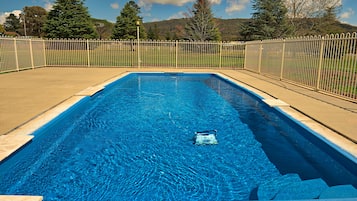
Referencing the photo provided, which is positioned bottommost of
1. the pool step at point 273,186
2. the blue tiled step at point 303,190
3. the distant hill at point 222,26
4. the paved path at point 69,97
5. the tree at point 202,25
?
the pool step at point 273,186

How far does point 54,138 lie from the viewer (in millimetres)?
4449

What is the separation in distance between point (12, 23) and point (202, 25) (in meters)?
64.4

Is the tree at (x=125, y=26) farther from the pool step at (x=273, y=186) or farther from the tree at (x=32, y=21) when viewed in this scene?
the tree at (x=32, y=21)

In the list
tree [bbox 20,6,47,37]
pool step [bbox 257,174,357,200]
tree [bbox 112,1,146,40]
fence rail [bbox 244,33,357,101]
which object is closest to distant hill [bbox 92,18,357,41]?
tree [bbox 112,1,146,40]

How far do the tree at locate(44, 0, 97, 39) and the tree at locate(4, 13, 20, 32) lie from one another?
49.5 metres

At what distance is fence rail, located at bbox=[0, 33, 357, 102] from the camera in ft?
22.0

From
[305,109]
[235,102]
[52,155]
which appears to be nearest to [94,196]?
[52,155]

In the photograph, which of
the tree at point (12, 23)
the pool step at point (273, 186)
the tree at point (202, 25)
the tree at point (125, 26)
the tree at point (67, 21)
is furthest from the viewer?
the tree at point (12, 23)

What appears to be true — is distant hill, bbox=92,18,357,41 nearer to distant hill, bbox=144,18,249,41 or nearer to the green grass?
distant hill, bbox=144,18,249,41

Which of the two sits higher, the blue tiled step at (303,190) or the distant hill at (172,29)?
the distant hill at (172,29)

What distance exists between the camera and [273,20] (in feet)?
83.1

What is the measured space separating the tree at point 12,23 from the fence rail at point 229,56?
67.0 m

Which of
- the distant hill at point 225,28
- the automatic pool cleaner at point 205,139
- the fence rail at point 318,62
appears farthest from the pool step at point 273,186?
the distant hill at point 225,28

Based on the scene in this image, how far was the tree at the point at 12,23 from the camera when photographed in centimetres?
7119
